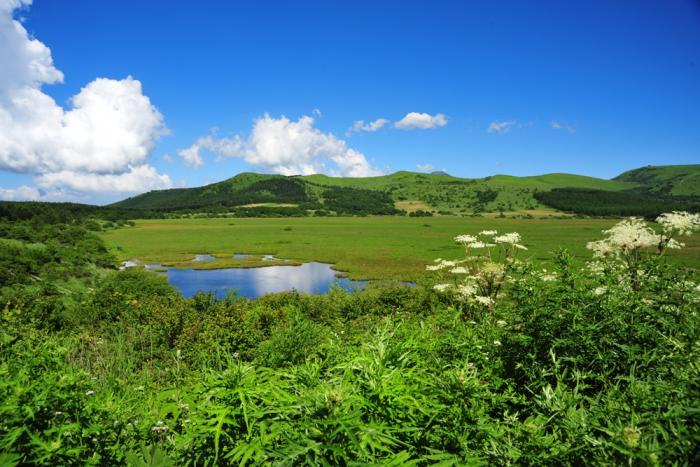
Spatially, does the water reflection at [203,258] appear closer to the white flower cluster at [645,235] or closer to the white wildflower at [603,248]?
the white wildflower at [603,248]

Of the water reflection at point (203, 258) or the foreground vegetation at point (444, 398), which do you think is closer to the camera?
the foreground vegetation at point (444, 398)

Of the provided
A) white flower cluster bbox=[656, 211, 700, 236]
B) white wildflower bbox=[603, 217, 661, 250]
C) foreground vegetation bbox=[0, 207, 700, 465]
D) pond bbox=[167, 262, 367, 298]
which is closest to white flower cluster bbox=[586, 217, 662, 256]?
white wildflower bbox=[603, 217, 661, 250]

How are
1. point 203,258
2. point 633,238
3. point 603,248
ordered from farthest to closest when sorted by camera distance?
point 203,258, point 603,248, point 633,238

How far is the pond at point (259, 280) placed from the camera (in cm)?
3931

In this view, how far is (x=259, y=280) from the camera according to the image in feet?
148

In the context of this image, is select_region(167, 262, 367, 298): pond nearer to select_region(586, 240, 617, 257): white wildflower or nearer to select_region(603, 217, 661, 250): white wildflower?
select_region(586, 240, 617, 257): white wildflower

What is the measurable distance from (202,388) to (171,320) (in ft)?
43.5

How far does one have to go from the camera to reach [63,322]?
49.8ft

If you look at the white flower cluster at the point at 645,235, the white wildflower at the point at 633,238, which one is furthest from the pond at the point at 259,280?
the white wildflower at the point at 633,238

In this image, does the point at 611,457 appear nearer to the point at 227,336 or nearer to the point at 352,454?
the point at 352,454

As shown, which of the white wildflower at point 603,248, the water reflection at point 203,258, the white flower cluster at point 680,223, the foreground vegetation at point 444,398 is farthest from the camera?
the water reflection at point 203,258

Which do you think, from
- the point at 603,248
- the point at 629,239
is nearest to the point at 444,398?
the point at 629,239

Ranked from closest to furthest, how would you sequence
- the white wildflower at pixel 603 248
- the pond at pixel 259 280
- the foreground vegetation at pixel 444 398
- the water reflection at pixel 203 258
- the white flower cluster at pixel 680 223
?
1. the foreground vegetation at pixel 444 398
2. the white flower cluster at pixel 680 223
3. the white wildflower at pixel 603 248
4. the pond at pixel 259 280
5. the water reflection at pixel 203 258

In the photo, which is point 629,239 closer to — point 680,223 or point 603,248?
point 603,248
